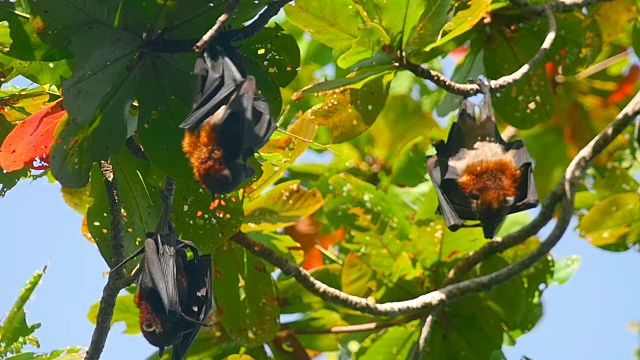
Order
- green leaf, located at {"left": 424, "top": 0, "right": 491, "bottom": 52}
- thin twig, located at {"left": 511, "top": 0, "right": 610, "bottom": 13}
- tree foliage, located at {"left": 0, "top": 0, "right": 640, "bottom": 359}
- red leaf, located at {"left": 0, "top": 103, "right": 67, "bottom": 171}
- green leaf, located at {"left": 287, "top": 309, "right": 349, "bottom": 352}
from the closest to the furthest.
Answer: tree foliage, located at {"left": 0, "top": 0, "right": 640, "bottom": 359} < red leaf, located at {"left": 0, "top": 103, "right": 67, "bottom": 171} < green leaf, located at {"left": 424, "top": 0, "right": 491, "bottom": 52} < thin twig, located at {"left": 511, "top": 0, "right": 610, "bottom": 13} < green leaf, located at {"left": 287, "top": 309, "right": 349, "bottom": 352}

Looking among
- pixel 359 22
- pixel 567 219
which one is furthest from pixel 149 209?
pixel 567 219

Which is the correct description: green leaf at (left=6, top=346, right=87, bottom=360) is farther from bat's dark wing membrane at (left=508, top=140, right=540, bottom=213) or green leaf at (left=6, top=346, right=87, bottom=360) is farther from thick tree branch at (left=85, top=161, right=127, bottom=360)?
bat's dark wing membrane at (left=508, top=140, right=540, bottom=213)

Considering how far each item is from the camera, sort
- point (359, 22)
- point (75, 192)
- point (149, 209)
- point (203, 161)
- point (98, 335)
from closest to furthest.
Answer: point (203, 161) < point (98, 335) < point (149, 209) < point (359, 22) < point (75, 192)

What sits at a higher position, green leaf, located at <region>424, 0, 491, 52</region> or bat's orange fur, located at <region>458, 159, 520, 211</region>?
green leaf, located at <region>424, 0, 491, 52</region>

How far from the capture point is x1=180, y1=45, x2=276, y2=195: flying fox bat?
2336 mm

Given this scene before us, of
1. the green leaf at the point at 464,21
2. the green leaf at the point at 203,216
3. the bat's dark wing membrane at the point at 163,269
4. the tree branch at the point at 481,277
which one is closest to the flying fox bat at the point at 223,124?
the bat's dark wing membrane at the point at 163,269

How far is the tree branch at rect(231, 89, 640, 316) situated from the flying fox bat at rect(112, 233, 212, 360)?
0.76 metres

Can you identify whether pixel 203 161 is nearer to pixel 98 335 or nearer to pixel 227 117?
pixel 227 117

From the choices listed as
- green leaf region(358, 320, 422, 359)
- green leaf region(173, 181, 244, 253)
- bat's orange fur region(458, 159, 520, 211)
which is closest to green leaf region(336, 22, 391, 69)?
bat's orange fur region(458, 159, 520, 211)

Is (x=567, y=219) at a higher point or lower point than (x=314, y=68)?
lower

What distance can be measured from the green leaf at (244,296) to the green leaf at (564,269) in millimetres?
1434

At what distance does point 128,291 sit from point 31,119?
1.54 meters

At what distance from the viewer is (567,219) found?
3.66 m

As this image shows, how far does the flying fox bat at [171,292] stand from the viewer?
9.09 ft
